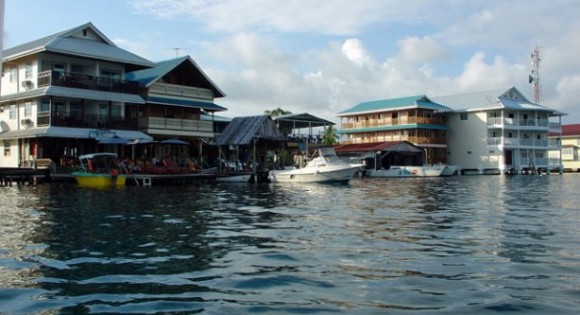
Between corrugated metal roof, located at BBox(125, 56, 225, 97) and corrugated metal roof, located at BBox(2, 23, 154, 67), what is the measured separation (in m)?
1.16

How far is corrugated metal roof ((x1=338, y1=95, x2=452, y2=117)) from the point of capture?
69.1m

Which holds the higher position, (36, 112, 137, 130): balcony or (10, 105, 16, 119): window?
(10, 105, 16, 119): window

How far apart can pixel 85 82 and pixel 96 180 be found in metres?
9.76

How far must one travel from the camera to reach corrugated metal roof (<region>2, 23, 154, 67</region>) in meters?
37.0

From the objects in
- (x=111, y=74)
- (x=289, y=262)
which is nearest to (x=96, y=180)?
(x=111, y=74)

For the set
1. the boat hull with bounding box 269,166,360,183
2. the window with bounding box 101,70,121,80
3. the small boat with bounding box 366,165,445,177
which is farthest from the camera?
the small boat with bounding box 366,165,445,177

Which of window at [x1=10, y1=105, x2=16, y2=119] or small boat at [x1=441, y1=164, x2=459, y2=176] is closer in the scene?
window at [x1=10, y1=105, x2=16, y2=119]

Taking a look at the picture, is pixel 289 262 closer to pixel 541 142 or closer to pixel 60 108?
pixel 60 108

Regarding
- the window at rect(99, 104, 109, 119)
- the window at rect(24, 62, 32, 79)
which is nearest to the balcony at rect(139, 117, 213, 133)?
the window at rect(99, 104, 109, 119)

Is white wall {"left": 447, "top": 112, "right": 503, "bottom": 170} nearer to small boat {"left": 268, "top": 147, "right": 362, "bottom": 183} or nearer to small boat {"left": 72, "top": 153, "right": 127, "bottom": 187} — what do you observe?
small boat {"left": 268, "top": 147, "right": 362, "bottom": 183}

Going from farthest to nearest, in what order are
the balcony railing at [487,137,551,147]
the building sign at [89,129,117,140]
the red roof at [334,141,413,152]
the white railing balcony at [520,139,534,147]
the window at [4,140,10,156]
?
1. the white railing balcony at [520,139,534,147]
2. the balcony railing at [487,137,551,147]
3. the red roof at [334,141,413,152]
4. the window at [4,140,10,156]
5. the building sign at [89,129,117,140]

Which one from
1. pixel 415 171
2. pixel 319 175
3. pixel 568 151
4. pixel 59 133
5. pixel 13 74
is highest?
pixel 13 74

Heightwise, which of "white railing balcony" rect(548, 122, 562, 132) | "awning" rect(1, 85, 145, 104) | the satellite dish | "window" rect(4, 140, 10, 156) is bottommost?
"window" rect(4, 140, 10, 156)

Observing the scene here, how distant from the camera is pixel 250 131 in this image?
41562 millimetres
